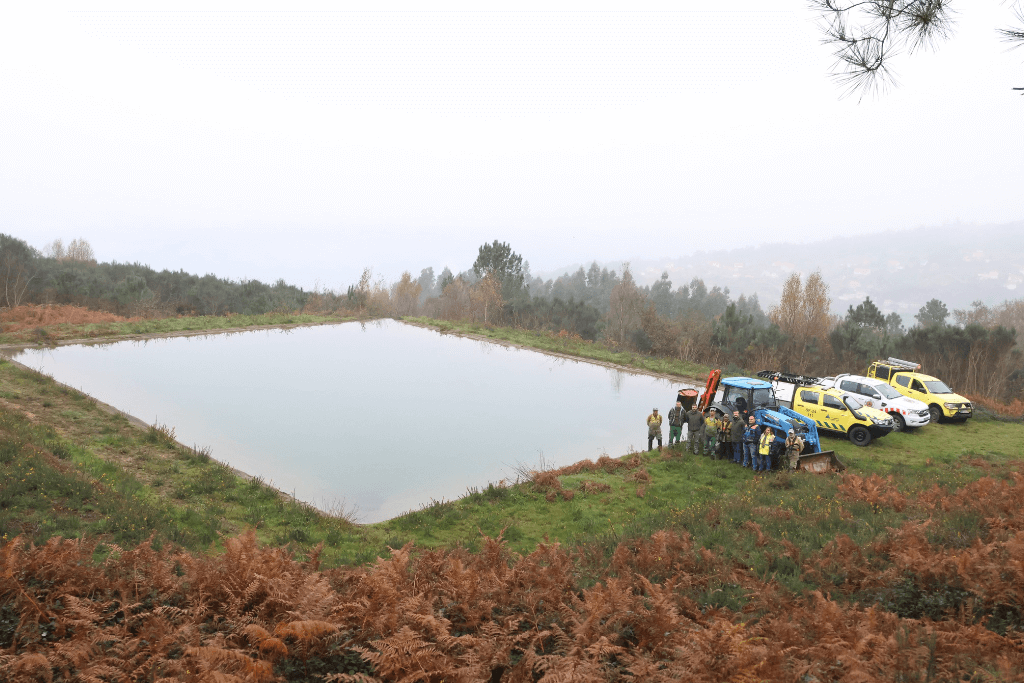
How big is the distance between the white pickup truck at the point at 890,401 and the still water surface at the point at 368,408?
635 cm

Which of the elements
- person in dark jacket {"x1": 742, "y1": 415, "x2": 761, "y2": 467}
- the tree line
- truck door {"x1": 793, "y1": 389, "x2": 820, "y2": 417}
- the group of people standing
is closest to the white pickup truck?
truck door {"x1": 793, "y1": 389, "x2": 820, "y2": 417}

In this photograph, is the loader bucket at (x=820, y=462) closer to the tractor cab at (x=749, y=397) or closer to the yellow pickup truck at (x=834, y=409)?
the tractor cab at (x=749, y=397)

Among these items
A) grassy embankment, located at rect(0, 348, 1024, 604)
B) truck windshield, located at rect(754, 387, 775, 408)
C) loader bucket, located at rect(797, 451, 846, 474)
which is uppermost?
truck windshield, located at rect(754, 387, 775, 408)

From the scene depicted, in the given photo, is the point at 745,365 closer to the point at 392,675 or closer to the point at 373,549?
the point at 373,549

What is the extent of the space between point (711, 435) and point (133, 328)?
3248cm

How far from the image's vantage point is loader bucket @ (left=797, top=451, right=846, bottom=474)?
13573 millimetres

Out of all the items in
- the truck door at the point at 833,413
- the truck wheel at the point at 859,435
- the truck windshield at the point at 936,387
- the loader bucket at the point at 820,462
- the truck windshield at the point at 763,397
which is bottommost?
the loader bucket at the point at 820,462

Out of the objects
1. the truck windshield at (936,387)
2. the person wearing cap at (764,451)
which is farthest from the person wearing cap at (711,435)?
the truck windshield at (936,387)

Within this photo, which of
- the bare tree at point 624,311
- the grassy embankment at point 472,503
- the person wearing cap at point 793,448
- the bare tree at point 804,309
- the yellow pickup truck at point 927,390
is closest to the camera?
the grassy embankment at point 472,503

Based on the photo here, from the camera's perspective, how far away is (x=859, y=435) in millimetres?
16594

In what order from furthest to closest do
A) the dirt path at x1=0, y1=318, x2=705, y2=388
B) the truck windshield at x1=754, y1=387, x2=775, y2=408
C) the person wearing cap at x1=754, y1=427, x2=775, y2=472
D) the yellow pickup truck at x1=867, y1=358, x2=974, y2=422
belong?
1. the dirt path at x1=0, y1=318, x2=705, y2=388
2. the yellow pickup truck at x1=867, y1=358, x2=974, y2=422
3. the truck windshield at x1=754, y1=387, x2=775, y2=408
4. the person wearing cap at x1=754, y1=427, x2=775, y2=472

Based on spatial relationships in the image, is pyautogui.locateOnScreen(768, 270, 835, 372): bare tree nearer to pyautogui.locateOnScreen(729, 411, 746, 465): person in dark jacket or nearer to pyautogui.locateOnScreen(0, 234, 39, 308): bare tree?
pyautogui.locateOnScreen(729, 411, 746, 465): person in dark jacket

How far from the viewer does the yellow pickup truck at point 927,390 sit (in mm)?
19750

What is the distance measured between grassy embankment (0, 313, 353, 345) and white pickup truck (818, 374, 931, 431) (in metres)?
34.8
